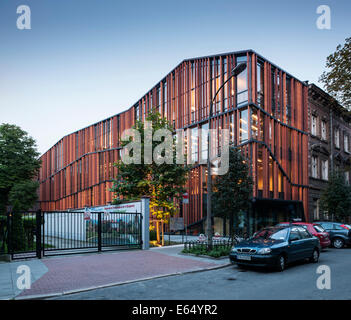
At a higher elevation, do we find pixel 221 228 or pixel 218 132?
pixel 218 132

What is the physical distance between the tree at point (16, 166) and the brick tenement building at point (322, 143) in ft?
105

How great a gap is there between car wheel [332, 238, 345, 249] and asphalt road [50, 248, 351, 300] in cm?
817

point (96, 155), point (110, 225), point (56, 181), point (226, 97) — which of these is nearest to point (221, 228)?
point (226, 97)

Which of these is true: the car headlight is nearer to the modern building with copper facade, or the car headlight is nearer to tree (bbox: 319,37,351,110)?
the modern building with copper facade

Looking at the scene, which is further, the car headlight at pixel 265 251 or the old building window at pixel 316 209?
the old building window at pixel 316 209

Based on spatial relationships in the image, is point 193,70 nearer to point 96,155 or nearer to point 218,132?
point 218,132

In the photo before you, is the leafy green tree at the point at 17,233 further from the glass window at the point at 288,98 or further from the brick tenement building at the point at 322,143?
the brick tenement building at the point at 322,143

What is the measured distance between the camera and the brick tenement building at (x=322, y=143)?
31.0m

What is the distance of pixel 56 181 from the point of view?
197 ft

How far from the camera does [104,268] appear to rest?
1055 centimetres

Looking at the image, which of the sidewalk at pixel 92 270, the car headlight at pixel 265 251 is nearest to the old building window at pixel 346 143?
the sidewalk at pixel 92 270

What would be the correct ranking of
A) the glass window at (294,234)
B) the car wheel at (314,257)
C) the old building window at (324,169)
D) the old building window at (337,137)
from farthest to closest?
1. the old building window at (337,137)
2. the old building window at (324,169)
3. the car wheel at (314,257)
4. the glass window at (294,234)

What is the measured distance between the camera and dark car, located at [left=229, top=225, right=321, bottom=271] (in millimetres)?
9797
